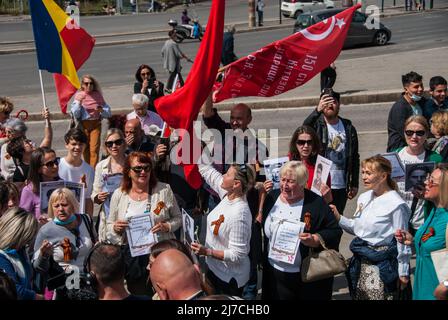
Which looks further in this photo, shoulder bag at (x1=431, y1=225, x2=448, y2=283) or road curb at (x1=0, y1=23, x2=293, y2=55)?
road curb at (x1=0, y1=23, x2=293, y2=55)

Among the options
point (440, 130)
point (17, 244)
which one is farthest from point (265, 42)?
point (17, 244)

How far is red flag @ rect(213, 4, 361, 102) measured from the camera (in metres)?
8.81

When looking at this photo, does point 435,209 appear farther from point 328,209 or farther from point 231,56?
point 231,56

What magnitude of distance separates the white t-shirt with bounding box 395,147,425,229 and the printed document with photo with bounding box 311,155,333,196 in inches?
24.8

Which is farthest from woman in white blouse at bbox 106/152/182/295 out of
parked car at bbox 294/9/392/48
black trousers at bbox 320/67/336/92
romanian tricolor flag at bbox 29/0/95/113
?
parked car at bbox 294/9/392/48

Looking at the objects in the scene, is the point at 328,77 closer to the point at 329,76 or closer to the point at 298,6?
the point at 329,76

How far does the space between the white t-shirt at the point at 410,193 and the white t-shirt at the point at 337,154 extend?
0.57 meters

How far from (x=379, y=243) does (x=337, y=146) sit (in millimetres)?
1808

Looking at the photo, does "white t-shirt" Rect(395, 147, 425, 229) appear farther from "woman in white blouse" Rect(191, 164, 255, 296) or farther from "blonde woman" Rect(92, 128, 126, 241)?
"blonde woman" Rect(92, 128, 126, 241)

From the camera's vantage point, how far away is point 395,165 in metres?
7.82

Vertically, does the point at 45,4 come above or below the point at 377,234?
above

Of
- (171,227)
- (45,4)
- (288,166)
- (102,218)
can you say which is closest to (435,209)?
(288,166)
